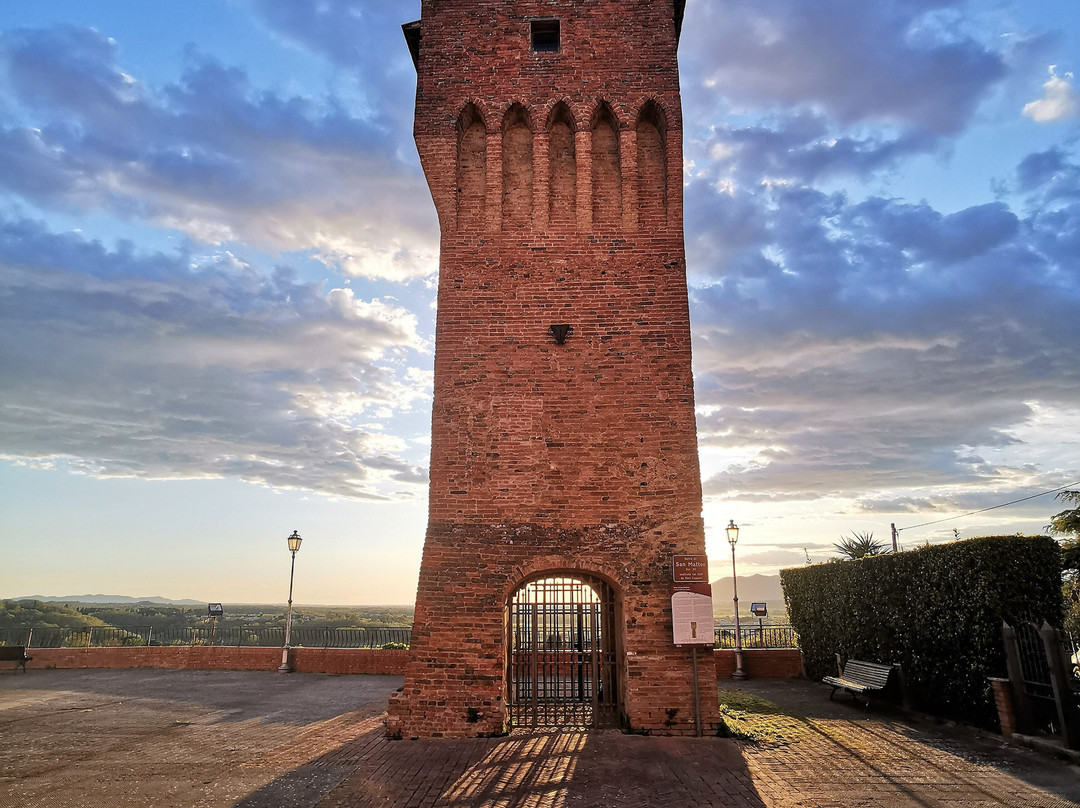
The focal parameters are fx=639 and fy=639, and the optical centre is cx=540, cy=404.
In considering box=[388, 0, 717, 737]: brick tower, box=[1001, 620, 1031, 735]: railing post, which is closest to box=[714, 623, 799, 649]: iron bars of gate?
box=[388, 0, 717, 737]: brick tower

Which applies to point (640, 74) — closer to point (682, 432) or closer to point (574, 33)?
point (574, 33)

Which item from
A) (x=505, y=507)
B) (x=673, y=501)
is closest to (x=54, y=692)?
(x=505, y=507)

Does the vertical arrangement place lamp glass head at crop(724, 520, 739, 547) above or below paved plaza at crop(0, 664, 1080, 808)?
above

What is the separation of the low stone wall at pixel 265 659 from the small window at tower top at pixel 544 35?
46.3 feet

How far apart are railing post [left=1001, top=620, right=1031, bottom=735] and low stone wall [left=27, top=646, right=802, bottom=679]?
296 inches

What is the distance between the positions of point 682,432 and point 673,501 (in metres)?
1.10

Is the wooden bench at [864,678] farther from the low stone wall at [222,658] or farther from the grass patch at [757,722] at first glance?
the low stone wall at [222,658]

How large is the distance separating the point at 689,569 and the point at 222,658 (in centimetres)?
1452

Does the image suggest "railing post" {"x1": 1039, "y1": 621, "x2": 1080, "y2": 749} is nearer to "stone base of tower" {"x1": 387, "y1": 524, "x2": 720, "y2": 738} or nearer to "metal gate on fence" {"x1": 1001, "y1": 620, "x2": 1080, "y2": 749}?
"metal gate on fence" {"x1": 1001, "y1": 620, "x2": 1080, "y2": 749}

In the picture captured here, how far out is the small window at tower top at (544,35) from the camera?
12102 mm

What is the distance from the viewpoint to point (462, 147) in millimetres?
11609

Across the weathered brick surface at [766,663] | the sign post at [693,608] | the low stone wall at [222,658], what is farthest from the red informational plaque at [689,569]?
the low stone wall at [222,658]

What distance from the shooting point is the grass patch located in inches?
362

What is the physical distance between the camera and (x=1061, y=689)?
8031 mm
